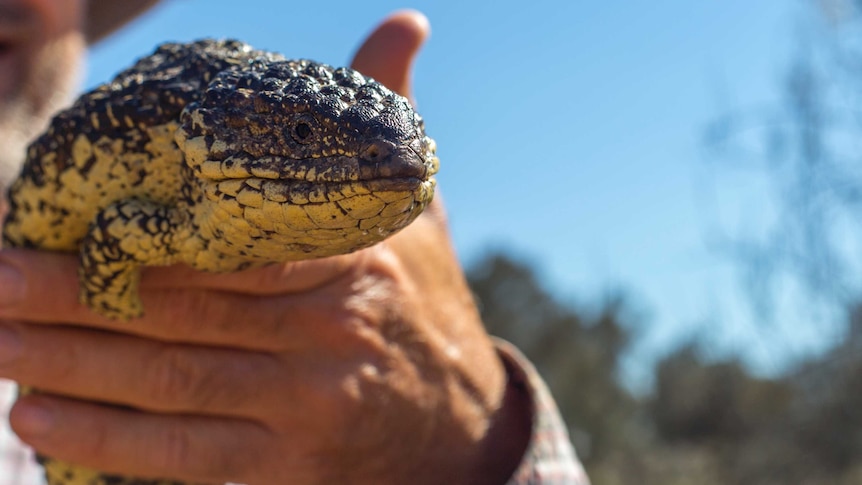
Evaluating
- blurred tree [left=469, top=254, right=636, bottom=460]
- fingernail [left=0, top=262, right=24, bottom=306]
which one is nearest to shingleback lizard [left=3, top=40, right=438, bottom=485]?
fingernail [left=0, top=262, right=24, bottom=306]

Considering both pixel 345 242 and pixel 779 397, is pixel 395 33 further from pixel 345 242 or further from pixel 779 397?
pixel 779 397

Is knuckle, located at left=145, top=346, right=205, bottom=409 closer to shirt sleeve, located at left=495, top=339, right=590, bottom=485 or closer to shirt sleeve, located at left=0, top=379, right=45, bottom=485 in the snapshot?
shirt sleeve, located at left=495, top=339, right=590, bottom=485

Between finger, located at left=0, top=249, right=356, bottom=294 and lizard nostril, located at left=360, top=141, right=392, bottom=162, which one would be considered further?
finger, located at left=0, top=249, right=356, bottom=294

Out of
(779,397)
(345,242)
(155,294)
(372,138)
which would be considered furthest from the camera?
(779,397)

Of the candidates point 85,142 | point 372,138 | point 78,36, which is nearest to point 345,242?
point 372,138

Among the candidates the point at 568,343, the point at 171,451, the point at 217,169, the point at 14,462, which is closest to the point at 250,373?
the point at 171,451

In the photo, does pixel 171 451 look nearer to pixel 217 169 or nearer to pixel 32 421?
pixel 32 421

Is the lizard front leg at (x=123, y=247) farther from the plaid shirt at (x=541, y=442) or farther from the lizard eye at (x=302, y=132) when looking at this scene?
the plaid shirt at (x=541, y=442)
